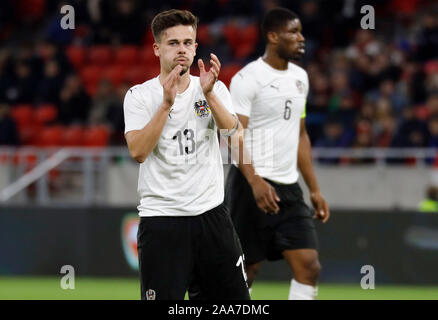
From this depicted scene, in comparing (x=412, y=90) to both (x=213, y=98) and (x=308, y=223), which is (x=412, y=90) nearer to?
(x=308, y=223)

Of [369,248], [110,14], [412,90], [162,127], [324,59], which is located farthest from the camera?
[110,14]

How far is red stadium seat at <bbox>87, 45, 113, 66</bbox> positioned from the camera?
1803 cm

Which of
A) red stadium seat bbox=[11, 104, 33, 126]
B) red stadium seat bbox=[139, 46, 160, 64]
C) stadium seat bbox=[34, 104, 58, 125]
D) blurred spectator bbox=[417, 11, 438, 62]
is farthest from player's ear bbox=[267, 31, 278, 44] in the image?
red stadium seat bbox=[139, 46, 160, 64]

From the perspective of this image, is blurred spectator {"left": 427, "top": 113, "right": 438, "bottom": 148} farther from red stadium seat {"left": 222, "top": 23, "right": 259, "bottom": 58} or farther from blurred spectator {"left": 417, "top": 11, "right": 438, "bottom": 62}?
red stadium seat {"left": 222, "top": 23, "right": 259, "bottom": 58}

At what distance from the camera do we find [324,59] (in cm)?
1625

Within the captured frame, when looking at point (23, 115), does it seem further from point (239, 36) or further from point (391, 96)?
point (391, 96)

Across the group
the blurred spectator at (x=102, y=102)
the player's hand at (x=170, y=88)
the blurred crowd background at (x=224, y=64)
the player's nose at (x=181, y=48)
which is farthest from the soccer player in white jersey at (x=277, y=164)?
the blurred spectator at (x=102, y=102)

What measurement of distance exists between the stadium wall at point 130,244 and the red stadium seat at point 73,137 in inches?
114

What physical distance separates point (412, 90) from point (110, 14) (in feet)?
21.0

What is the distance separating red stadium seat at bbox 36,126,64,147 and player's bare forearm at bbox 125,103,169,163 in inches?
417

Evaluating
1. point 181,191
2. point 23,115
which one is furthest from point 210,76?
point 23,115

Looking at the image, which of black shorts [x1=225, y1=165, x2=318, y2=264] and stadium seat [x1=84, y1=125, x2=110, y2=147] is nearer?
black shorts [x1=225, y1=165, x2=318, y2=264]

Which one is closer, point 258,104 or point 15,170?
point 258,104

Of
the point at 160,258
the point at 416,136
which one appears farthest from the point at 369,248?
the point at 160,258
